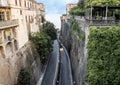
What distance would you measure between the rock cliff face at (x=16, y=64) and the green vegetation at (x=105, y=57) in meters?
11.5

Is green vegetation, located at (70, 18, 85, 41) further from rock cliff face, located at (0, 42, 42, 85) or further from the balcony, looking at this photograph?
the balcony

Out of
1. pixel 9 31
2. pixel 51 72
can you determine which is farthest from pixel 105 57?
pixel 51 72

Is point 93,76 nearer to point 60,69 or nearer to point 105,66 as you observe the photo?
point 105,66

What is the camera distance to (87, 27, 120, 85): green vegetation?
1923 cm

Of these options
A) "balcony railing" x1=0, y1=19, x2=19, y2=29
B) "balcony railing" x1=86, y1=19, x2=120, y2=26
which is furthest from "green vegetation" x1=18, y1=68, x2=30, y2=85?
"balcony railing" x1=86, y1=19, x2=120, y2=26

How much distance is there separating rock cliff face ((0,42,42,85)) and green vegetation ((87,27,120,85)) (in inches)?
455

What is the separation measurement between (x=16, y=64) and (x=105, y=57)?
14.9 meters

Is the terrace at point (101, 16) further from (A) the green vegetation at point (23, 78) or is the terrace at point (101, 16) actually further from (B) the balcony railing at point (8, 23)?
(A) the green vegetation at point (23, 78)

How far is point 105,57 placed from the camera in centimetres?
1986

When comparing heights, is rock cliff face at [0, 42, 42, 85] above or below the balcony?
below

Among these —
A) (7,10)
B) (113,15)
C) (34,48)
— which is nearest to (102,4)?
(113,15)

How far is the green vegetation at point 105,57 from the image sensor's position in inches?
757

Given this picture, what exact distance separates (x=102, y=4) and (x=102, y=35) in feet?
25.0

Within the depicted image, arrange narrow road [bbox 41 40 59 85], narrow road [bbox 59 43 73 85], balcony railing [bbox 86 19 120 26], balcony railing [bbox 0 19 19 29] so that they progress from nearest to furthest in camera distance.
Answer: balcony railing [bbox 86 19 120 26] < balcony railing [bbox 0 19 19 29] < narrow road [bbox 59 43 73 85] < narrow road [bbox 41 40 59 85]
